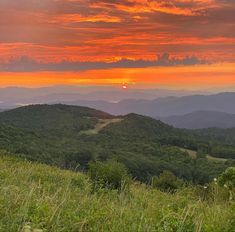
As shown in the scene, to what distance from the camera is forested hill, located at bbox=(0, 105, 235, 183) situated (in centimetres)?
7856

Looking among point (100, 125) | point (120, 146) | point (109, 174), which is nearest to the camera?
point (109, 174)

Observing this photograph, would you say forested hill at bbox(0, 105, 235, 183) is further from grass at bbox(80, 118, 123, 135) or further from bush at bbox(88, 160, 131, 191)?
bush at bbox(88, 160, 131, 191)

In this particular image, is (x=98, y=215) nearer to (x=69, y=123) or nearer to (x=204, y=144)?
(x=204, y=144)

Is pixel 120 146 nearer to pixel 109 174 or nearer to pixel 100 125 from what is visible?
pixel 100 125

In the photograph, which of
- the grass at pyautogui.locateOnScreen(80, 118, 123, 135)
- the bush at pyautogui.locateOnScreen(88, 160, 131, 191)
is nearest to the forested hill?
the grass at pyautogui.locateOnScreen(80, 118, 123, 135)

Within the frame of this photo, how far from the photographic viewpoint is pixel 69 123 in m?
192

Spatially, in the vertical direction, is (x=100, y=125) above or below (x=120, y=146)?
below

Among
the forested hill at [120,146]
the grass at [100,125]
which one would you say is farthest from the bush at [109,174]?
the grass at [100,125]

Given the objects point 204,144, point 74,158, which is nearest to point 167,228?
point 74,158

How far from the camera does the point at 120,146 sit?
129250mm

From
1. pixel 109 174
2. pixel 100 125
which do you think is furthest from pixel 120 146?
pixel 109 174

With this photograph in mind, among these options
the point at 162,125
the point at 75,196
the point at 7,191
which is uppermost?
the point at 7,191

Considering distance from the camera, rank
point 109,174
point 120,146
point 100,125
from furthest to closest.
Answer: point 100,125 → point 120,146 → point 109,174

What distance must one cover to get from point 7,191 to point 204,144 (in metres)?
136
